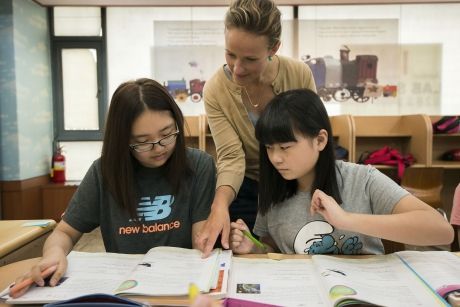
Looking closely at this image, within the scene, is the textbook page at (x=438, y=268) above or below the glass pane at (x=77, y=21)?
below

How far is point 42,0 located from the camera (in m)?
4.18

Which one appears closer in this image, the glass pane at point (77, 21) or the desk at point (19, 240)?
the desk at point (19, 240)

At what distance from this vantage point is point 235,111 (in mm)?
1493

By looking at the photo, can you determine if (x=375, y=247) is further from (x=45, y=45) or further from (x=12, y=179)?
(x=45, y=45)

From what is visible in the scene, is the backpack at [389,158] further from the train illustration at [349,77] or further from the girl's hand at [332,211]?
the girl's hand at [332,211]

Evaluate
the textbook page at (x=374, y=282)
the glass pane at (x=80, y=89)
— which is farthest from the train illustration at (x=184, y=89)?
the textbook page at (x=374, y=282)

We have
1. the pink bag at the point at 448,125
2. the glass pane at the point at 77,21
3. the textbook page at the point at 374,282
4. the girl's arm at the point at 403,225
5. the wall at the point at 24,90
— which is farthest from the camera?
the glass pane at the point at 77,21

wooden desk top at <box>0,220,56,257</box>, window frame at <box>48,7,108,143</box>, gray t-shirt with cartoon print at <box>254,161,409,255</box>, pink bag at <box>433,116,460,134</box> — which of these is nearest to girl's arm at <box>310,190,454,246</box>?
gray t-shirt with cartoon print at <box>254,161,409,255</box>

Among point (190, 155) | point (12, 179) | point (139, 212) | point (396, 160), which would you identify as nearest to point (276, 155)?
point (190, 155)

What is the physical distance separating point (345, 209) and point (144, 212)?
0.64 metres

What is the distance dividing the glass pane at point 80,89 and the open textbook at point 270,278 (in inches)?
154

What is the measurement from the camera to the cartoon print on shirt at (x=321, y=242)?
1.18 m

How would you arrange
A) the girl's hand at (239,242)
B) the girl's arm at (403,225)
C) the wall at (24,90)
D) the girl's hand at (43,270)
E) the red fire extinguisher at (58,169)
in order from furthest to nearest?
the red fire extinguisher at (58,169), the wall at (24,90), the girl's hand at (239,242), the girl's arm at (403,225), the girl's hand at (43,270)

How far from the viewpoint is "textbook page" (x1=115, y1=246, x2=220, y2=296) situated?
2.55 feet
